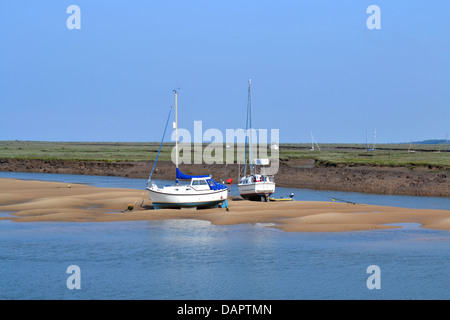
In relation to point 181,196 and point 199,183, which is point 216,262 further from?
point 199,183

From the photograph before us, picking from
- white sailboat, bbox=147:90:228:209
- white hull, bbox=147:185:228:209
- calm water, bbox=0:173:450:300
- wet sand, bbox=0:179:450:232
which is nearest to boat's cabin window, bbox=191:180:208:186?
white sailboat, bbox=147:90:228:209

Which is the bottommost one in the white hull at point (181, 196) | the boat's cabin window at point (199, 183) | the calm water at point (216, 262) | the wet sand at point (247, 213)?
the calm water at point (216, 262)

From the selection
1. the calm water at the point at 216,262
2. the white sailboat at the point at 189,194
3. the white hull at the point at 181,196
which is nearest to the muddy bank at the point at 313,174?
the white sailboat at the point at 189,194

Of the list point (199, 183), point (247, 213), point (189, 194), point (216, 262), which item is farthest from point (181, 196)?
point (216, 262)

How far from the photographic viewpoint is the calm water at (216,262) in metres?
23.4

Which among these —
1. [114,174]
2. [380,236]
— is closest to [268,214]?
[380,236]

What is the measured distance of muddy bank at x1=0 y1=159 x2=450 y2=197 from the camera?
64.9m

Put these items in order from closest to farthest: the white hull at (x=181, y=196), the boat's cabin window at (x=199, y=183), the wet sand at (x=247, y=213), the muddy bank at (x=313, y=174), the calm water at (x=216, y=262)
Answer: the calm water at (x=216, y=262) → the wet sand at (x=247, y=213) → the white hull at (x=181, y=196) → the boat's cabin window at (x=199, y=183) → the muddy bank at (x=313, y=174)

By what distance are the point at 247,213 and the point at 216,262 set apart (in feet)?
53.9

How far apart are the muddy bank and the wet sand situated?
18.7 m

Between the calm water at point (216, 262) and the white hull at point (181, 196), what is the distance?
534 cm

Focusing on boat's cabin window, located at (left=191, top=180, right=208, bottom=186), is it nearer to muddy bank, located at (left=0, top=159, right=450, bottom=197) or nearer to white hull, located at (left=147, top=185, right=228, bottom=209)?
white hull, located at (left=147, top=185, right=228, bottom=209)

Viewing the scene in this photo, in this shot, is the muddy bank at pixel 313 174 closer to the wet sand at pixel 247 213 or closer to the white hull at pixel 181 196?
the wet sand at pixel 247 213

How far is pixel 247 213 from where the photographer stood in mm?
44406
